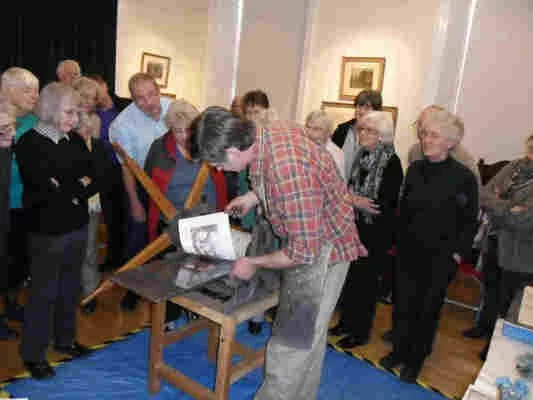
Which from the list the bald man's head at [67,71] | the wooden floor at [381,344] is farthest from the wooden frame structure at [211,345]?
the bald man's head at [67,71]

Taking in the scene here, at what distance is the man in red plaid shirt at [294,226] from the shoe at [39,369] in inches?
48.8

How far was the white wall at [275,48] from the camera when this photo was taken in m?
5.49

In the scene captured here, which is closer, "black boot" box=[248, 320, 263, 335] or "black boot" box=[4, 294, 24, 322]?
"black boot" box=[4, 294, 24, 322]

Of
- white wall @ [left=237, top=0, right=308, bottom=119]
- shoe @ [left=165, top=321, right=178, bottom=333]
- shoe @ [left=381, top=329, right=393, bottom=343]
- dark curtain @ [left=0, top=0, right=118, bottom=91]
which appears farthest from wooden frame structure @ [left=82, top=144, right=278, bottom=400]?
white wall @ [left=237, top=0, right=308, bottom=119]

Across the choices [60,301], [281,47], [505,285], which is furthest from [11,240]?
[281,47]

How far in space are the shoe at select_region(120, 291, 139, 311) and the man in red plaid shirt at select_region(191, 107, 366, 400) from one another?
1.71 metres

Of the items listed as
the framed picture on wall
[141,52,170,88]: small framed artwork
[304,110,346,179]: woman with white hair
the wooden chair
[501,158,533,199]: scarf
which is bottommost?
the wooden chair

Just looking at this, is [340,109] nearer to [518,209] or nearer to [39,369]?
[518,209]

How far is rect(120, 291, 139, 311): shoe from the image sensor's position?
3.23 meters

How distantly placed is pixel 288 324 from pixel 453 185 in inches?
49.4

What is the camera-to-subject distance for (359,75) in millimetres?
5250

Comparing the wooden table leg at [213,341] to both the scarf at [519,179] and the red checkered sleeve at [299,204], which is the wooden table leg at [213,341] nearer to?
the red checkered sleeve at [299,204]

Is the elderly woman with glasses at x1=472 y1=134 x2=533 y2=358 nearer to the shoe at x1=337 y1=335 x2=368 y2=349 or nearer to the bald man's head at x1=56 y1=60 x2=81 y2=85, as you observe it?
the shoe at x1=337 y1=335 x2=368 y2=349

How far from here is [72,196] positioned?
2219 mm
